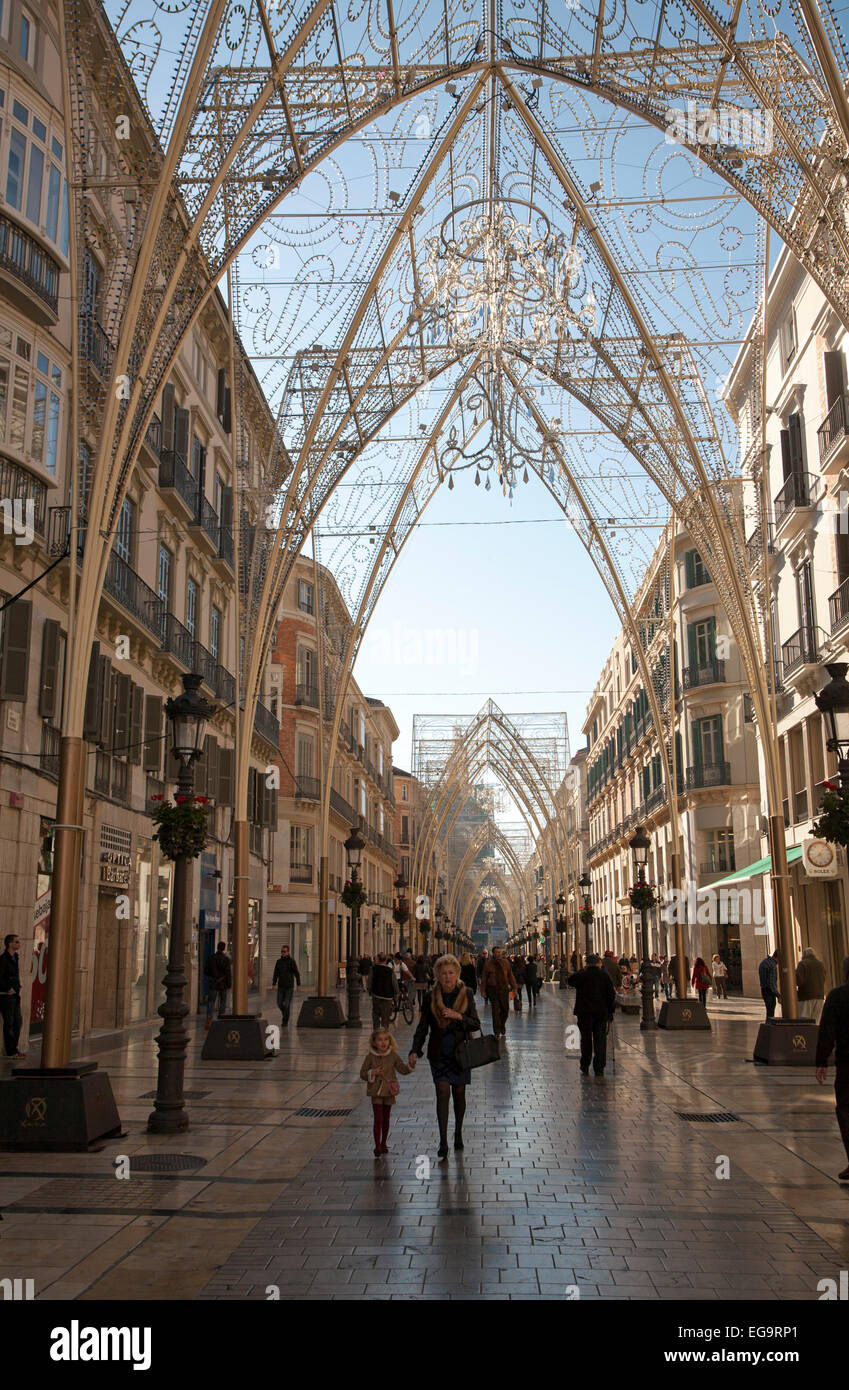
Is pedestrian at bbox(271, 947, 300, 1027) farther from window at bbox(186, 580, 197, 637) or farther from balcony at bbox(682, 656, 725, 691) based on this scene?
balcony at bbox(682, 656, 725, 691)

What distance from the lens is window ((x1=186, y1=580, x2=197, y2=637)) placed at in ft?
92.9

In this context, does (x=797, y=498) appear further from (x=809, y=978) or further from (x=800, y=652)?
(x=809, y=978)

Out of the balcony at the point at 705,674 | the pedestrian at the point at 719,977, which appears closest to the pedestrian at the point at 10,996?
the pedestrian at the point at 719,977

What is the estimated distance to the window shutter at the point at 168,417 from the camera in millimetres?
24859

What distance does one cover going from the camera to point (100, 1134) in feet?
33.4

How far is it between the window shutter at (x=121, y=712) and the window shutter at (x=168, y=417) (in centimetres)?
567

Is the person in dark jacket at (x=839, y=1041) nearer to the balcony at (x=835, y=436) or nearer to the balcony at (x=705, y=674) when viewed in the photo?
the balcony at (x=835, y=436)

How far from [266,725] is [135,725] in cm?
1300

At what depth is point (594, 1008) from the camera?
51.0 feet

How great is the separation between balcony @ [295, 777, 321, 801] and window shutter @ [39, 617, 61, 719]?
98.8 ft

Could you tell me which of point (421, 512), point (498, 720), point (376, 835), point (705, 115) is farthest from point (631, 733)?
point (705, 115)

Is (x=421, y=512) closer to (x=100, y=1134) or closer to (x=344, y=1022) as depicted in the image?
(x=344, y=1022)

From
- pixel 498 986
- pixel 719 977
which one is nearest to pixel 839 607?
pixel 498 986

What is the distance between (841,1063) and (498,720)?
5769 centimetres
